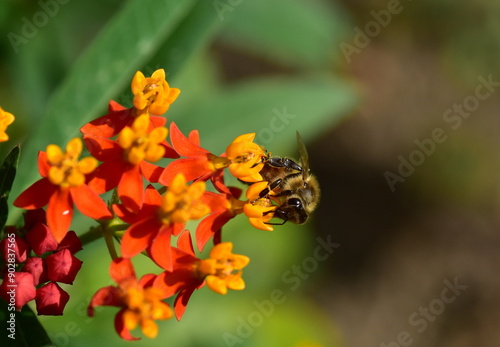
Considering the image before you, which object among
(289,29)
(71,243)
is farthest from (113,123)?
(289,29)

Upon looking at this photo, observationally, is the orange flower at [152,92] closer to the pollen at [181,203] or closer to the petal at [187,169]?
the petal at [187,169]

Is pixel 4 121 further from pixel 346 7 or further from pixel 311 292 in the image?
pixel 346 7

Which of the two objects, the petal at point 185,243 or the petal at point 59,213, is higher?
the petal at point 185,243

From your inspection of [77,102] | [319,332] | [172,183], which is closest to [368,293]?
[319,332]

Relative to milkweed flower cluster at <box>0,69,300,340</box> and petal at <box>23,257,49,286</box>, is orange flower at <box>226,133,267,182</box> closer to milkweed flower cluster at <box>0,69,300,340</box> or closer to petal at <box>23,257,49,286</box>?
milkweed flower cluster at <box>0,69,300,340</box>

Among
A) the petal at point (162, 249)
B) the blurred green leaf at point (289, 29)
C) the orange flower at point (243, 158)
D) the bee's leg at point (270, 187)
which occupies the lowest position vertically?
the petal at point (162, 249)

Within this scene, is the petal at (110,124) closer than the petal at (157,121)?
Yes

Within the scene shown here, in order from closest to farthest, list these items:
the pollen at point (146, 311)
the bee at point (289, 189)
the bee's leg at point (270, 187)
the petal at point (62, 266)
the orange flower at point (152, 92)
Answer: the pollen at point (146, 311) → the petal at point (62, 266) → the orange flower at point (152, 92) → the bee's leg at point (270, 187) → the bee at point (289, 189)

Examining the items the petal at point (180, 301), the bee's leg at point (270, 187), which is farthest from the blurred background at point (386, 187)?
A: the petal at point (180, 301)
